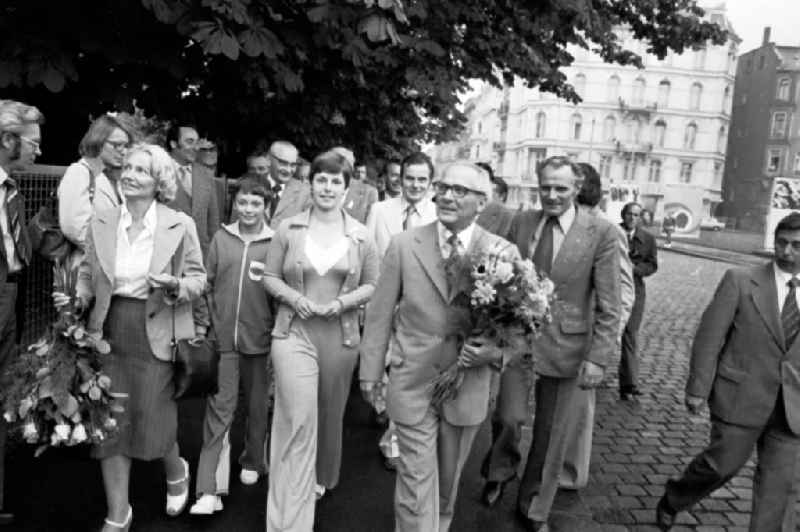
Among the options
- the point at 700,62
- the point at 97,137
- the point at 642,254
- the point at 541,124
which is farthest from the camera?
the point at 541,124

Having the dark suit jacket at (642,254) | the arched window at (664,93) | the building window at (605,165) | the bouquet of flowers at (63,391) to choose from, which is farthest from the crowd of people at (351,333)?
the arched window at (664,93)

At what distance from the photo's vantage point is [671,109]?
68.9 meters

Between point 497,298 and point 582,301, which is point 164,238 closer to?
point 497,298

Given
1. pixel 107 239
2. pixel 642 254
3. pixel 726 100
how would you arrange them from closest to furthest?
pixel 107 239
pixel 642 254
pixel 726 100

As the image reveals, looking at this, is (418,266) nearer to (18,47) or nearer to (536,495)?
(536,495)

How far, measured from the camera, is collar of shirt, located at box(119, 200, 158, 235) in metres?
3.84

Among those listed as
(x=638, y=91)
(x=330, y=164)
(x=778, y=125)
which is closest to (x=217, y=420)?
(x=330, y=164)

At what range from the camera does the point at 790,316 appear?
3.95 meters

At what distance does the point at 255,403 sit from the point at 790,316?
3.47m

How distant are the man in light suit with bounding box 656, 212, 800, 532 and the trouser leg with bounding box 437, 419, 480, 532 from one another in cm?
146

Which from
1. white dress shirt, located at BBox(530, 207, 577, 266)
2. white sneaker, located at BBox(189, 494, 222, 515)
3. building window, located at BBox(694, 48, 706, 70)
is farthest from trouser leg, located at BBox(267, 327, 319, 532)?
building window, located at BBox(694, 48, 706, 70)

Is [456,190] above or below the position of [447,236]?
above

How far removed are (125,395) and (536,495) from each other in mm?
2634

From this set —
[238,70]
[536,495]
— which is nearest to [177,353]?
[536,495]
